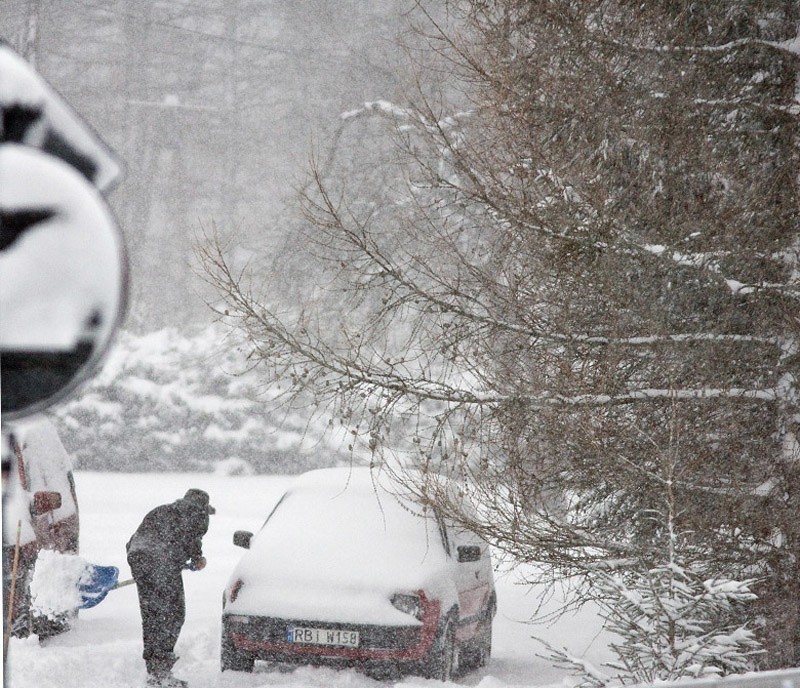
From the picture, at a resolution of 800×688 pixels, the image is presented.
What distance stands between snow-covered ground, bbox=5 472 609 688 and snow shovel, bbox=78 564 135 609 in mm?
48

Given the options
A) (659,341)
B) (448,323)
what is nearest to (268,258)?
(448,323)

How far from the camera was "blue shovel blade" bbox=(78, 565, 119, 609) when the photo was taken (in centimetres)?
562

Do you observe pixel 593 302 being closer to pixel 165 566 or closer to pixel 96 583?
pixel 165 566

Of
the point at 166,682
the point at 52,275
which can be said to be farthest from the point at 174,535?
the point at 52,275

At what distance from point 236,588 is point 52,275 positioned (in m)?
4.69

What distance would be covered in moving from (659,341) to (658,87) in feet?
4.46

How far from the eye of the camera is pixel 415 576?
210 inches

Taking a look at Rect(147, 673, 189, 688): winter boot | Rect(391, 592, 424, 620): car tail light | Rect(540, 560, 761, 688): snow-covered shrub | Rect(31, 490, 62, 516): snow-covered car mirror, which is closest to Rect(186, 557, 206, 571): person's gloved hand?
Rect(147, 673, 189, 688): winter boot

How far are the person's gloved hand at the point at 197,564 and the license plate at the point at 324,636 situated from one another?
583 mm

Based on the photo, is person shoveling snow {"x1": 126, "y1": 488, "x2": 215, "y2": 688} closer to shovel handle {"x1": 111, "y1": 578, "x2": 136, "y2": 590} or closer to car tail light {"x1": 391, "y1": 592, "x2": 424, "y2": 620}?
shovel handle {"x1": 111, "y1": 578, "x2": 136, "y2": 590}

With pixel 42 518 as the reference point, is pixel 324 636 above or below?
below

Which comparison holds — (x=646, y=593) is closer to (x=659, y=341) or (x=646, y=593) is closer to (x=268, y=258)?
(x=659, y=341)

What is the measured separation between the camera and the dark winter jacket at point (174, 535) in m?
5.37

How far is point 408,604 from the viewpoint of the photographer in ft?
17.4
